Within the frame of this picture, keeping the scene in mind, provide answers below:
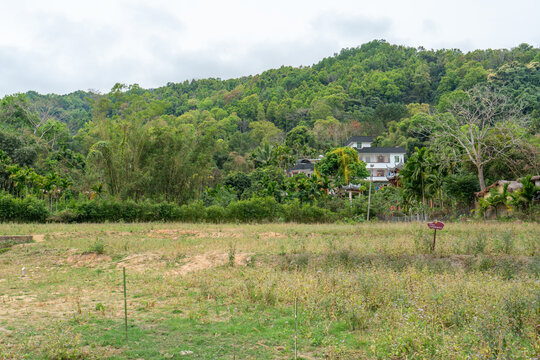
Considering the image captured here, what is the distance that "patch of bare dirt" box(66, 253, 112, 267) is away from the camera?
15242 mm

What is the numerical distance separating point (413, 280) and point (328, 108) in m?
79.7

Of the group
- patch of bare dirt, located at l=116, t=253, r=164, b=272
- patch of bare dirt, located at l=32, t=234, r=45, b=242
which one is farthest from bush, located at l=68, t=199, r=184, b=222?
patch of bare dirt, located at l=116, t=253, r=164, b=272

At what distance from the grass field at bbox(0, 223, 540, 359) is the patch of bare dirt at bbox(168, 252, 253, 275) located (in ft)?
0.23

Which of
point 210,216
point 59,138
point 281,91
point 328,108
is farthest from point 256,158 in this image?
point 281,91

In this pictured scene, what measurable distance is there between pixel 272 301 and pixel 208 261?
18.1 feet

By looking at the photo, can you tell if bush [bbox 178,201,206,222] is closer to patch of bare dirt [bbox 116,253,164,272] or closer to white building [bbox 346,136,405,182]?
patch of bare dirt [bbox 116,253,164,272]

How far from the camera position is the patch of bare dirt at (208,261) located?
1366 centimetres

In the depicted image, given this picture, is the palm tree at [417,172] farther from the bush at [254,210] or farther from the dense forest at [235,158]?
the bush at [254,210]

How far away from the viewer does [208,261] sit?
14.5m

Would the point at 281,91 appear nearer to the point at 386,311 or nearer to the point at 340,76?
the point at 340,76

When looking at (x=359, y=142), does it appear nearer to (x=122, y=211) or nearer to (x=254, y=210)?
(x=254, y=210)

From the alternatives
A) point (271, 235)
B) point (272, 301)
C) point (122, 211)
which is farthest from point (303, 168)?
point (272, 301)

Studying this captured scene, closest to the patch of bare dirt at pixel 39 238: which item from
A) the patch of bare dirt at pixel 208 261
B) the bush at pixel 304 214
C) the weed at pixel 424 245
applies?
the patch of bare dirt at pixel 208 261

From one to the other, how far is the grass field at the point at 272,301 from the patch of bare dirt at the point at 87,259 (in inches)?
2.9
